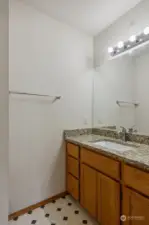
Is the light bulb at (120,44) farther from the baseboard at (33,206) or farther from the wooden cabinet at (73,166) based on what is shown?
the baseboard at (33,206)

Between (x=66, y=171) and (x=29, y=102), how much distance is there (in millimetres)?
1144

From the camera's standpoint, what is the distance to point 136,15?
71.4 inches

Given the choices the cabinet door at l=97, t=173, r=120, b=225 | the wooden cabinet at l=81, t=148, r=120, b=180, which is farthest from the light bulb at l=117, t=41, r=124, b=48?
the cabinet door at l=97, t=173, r=120, b=225

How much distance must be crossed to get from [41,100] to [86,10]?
1284 millimetres

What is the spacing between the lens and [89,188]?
1.69m

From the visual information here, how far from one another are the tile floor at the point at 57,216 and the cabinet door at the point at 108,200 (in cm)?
29

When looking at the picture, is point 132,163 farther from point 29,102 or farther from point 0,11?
point 0,11

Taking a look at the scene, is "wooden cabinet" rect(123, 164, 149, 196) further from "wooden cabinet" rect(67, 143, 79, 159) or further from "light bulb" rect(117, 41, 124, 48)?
"light bulb" rect(117, 41, 124, 48)

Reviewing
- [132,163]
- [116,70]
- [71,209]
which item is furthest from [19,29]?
[71,209]

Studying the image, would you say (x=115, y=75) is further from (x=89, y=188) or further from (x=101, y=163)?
(x=89, y=188)

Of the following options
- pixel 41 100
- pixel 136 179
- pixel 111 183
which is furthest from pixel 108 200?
pixel 41 100

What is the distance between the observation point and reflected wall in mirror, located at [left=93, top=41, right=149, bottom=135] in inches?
70.1

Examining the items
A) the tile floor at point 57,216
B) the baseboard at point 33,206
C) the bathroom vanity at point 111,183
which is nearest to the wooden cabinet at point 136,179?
the bathroom vanity at point 111,183

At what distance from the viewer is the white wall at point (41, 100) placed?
1.75 m
